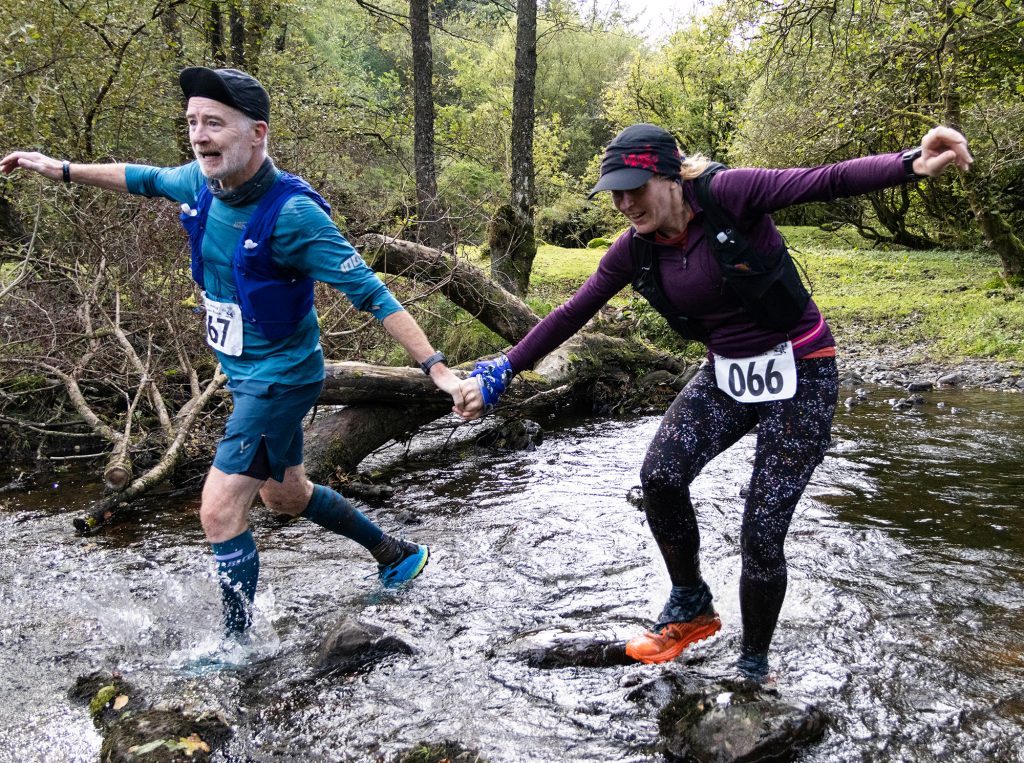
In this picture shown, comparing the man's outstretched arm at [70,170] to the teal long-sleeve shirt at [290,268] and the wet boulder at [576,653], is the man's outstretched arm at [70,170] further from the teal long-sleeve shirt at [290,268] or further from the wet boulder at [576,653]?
the wet boulder at [576,653]

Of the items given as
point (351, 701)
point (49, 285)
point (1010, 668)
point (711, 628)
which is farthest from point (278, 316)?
point (49, 285)

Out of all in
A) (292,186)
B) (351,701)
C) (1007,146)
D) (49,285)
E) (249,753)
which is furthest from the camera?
(1007,146)

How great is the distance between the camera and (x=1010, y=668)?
3496mm

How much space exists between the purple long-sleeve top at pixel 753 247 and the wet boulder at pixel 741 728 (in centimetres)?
139

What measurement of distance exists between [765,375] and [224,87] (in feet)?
8.62

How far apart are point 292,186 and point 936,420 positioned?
807 centimetres

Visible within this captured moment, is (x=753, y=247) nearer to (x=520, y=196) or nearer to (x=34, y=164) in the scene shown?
(x=34, y=164)

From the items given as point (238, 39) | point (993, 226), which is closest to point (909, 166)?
point (238, 39)

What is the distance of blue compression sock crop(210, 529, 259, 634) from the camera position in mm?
3832

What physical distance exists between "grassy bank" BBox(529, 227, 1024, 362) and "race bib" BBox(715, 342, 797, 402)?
6.83 m

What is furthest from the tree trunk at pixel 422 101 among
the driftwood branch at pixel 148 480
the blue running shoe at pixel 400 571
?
the blue running shoe at pixel 400 571

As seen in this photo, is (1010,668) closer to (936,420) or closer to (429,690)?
(429,690)

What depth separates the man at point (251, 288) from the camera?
3.53 m

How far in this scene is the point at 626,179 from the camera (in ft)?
10.1
